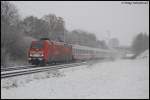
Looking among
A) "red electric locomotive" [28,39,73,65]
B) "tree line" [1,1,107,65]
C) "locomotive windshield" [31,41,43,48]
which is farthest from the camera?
"locomotive windshield" [31,41,43,48]

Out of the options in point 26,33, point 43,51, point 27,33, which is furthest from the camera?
point 43,51

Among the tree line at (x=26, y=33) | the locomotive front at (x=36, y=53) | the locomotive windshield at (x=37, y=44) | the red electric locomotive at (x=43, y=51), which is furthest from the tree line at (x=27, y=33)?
the red electric locomotive at (x=43, y=51)

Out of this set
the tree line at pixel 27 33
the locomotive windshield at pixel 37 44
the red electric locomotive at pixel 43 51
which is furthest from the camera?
the locomotive windshield at pixel 37 44

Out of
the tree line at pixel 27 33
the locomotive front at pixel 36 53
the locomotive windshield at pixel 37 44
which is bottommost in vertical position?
the locomotive front at pixel 36 53

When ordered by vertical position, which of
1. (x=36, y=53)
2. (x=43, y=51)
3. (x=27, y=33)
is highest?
(x=27, y=33)

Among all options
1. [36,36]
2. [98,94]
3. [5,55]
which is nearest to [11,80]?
[98,94]

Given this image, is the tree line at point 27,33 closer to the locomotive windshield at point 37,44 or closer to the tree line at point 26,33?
the tree line at point 26,33

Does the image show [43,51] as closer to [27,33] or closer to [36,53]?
[36,53]

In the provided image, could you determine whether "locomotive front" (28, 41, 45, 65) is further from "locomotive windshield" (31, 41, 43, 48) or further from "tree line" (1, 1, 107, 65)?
"tree line" (1, 1, 107, 65)

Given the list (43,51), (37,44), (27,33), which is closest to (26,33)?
(27,33)

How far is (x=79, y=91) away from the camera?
14.2 meters

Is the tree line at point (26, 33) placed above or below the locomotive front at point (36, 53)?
above

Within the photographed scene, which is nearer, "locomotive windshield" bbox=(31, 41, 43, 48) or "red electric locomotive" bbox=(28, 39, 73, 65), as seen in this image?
"red electric locomotive" bbox=(28, 39, 73, 65)

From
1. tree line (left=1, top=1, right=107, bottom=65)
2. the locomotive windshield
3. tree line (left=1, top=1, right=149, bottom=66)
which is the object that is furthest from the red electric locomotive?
tree line (left=1, top=1, right=107, bottom=65)
